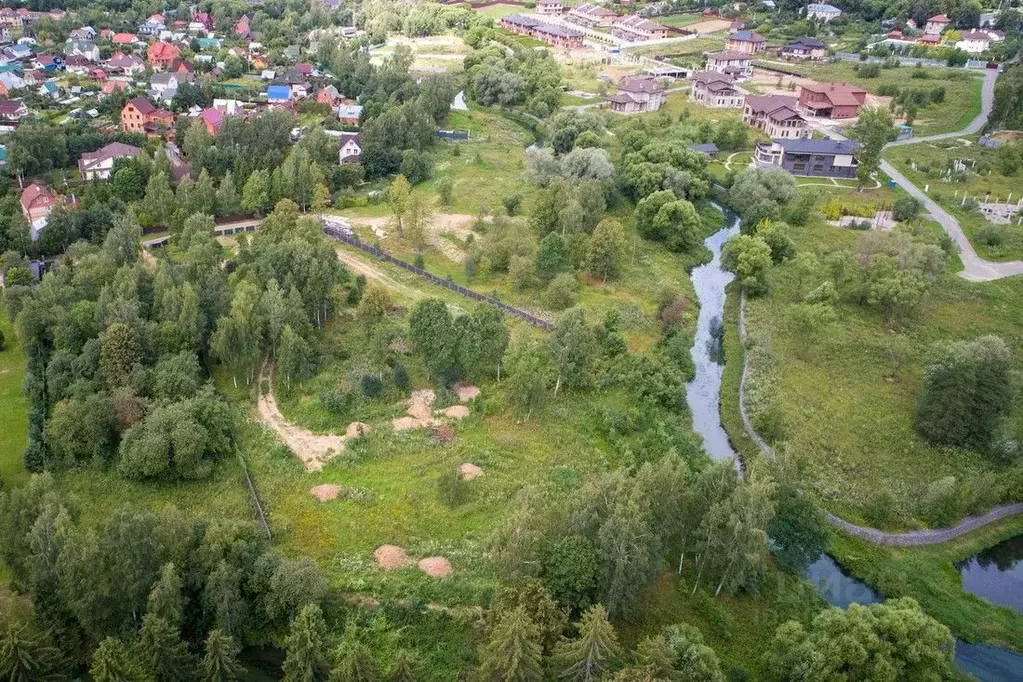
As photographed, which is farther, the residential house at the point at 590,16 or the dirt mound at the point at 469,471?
the residential house at the point at 590,16

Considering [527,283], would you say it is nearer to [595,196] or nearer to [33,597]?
[595,196]

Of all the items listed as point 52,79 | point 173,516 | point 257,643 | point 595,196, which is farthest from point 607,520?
point 52,79

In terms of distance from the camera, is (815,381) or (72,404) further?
(815,381)

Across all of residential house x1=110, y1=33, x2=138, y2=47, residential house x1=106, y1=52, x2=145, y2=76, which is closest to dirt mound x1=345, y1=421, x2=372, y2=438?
residential house x1=106, y1=52, x2=145, y2=76

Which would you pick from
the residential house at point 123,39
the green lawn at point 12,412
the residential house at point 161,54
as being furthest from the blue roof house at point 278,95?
the green lawn at point 12,412

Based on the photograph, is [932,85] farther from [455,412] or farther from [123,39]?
[123,39]

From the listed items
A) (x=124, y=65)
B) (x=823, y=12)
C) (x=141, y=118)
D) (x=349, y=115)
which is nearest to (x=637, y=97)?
(x=349, y=115)

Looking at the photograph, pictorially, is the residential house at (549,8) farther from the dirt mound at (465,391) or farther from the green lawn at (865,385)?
the dirt mound at (465,391)
